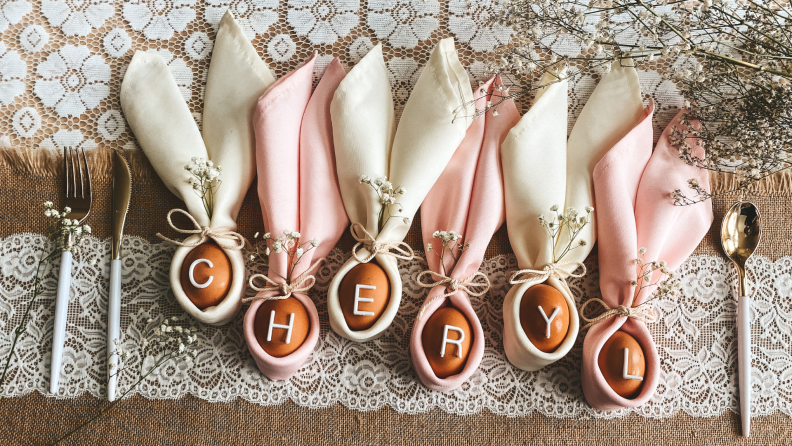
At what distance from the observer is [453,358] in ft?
3.57

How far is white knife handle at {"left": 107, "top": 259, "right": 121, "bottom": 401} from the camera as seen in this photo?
113 cm

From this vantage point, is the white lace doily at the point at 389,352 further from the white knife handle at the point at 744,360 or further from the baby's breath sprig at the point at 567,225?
the baby's breath sprig at the point at 567,225

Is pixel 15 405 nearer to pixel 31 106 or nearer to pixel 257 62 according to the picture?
pixel 31 106

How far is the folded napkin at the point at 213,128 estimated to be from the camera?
1.16 metres

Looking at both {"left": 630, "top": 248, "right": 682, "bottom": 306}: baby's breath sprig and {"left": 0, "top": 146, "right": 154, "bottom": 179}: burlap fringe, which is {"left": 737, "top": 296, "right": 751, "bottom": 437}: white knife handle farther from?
{"left": 0, "top": 146, "right": 154, "bottom": 179}: burlap fringe

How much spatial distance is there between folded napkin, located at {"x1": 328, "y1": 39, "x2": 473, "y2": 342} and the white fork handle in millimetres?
610

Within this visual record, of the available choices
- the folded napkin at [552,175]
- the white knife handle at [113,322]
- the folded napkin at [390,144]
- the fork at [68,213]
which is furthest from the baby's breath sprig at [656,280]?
the fork at [68,213]

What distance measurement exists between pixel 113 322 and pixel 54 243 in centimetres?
25

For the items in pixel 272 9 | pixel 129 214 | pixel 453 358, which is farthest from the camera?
pixel 272 9

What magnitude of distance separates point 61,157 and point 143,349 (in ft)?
1.69

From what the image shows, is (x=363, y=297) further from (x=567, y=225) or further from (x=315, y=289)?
(x=567, y=225)

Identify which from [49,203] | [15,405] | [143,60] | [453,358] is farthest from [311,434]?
[143,60]

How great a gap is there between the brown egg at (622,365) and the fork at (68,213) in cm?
121

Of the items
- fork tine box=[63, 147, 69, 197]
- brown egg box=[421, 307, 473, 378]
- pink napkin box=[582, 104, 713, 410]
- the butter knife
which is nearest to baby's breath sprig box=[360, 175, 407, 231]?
brown egg box=[421, 307, 473, 378]
